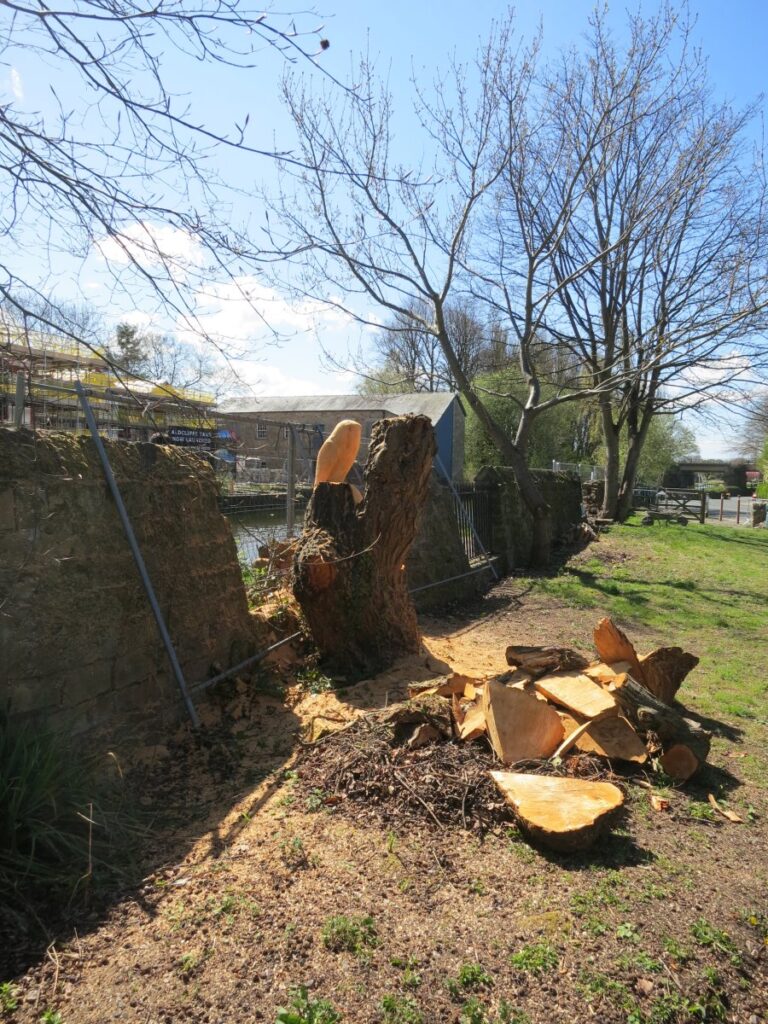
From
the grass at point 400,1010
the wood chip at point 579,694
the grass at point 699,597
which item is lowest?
the grass at point 699,597

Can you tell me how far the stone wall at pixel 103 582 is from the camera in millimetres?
3684

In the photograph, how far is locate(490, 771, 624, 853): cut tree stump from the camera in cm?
303

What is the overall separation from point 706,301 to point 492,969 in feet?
38.7

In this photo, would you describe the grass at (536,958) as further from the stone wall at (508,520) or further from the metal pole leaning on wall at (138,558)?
the stone wall at (508,520)

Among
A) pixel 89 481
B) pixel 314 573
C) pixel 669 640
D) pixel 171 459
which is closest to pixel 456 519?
pixel 669 640

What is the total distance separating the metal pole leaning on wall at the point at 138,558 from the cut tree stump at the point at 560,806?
6.90ft

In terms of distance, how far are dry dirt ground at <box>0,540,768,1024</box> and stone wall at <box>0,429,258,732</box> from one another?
678 mm

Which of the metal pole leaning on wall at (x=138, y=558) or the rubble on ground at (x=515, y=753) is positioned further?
the metal pole leaning on wall at (x=138, y=558)

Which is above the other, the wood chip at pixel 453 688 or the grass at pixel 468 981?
the wood chip at pixel 453 688

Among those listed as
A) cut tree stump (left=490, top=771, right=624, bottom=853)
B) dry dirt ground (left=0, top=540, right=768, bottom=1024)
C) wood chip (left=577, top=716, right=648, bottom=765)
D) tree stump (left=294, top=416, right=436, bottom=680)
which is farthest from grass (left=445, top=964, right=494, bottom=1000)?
tree stump (left=294, top=416, right=436, bottom=680)

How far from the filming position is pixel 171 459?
4.93 meters

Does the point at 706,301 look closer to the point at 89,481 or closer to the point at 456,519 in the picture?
the point at 456,519

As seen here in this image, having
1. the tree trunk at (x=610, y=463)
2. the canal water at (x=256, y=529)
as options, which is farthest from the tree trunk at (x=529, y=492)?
the tree trunk at (x=610, y=463)

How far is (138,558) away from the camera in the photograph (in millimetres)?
4363
